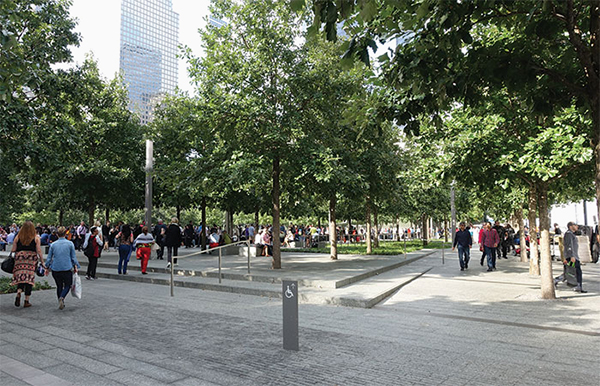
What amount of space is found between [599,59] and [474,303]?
6687 mm

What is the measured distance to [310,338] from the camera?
21.1 ft

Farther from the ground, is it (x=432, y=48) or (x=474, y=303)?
(x=432, y=48)

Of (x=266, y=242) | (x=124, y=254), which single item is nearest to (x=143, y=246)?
(x=124, y=254)

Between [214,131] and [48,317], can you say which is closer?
[48,317]

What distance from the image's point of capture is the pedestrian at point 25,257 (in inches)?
338

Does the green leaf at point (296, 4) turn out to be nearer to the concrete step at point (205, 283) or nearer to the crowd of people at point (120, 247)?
the crowd of people at point (120, 247)

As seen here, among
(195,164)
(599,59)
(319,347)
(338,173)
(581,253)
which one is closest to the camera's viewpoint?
(599,59)

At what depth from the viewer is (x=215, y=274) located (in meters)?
13.7

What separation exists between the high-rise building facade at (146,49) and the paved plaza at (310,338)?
132 metres

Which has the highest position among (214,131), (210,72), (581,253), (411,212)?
(210,72)

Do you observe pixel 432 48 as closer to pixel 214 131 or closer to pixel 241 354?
pixel 241 354

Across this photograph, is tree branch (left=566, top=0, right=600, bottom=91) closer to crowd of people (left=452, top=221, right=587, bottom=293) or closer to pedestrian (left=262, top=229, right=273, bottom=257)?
crowd of people (left=452, top=221, right=587, bottom=293)

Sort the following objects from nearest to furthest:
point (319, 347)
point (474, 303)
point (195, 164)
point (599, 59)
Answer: point (599, 59)
point (319, 347)
point (474, 303)
point (195, 164)

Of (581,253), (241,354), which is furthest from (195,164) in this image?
(581,253)
